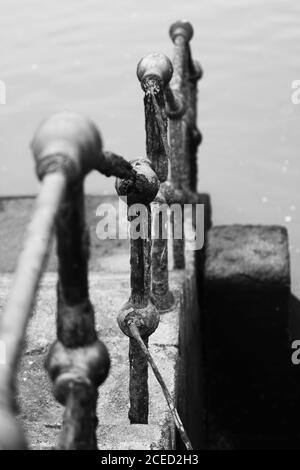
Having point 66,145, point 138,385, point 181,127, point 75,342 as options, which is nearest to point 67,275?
point 75,342

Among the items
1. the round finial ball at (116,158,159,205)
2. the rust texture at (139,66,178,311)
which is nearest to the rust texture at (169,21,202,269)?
the rust texture at (139,66,178,311)

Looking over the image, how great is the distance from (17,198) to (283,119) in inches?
182

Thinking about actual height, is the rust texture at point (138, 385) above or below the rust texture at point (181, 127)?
below

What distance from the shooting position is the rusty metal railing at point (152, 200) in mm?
2006

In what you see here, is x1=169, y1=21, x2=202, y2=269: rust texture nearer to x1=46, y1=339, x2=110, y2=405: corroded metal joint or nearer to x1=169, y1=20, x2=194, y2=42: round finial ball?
x1=169, y1=20, x2=194, y2=42: round finial ball

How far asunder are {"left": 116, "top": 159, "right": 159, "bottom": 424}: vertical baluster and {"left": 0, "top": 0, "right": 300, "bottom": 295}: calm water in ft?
15.8

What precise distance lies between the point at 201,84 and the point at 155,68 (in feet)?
24.6

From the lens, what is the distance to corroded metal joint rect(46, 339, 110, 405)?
50.9 inches

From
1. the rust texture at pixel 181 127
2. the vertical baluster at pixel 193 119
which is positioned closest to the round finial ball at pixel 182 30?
the rust texture at pixel 181 127

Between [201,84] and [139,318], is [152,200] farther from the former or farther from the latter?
[201,84]

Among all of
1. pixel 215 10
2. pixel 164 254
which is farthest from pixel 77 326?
pixel 215 10

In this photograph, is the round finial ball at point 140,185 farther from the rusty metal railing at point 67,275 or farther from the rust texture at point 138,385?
the rust texture at point 138,385

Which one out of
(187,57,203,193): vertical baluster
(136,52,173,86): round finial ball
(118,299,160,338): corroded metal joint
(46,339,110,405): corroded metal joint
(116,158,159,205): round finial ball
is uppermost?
(187,57,203,193): vertical baluster

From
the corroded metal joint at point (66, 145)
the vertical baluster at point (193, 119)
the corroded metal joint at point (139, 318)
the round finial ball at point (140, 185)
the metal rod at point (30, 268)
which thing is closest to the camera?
the metal rod at point (30, 268)
